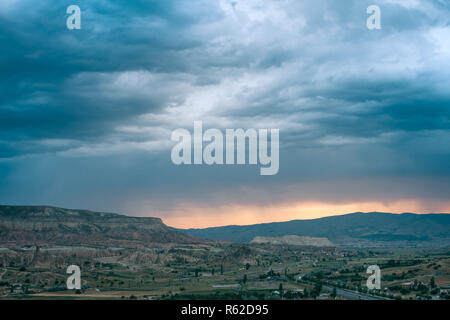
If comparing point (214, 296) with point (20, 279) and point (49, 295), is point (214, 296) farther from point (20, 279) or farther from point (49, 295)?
point (20, 279)

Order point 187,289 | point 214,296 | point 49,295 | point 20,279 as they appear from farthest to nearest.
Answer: point 20,279 < point 187,289 < point 49,295 < point 214,296

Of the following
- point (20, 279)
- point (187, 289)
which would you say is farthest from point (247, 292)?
point (20, 279)

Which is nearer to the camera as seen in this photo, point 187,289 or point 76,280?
point 187,289
